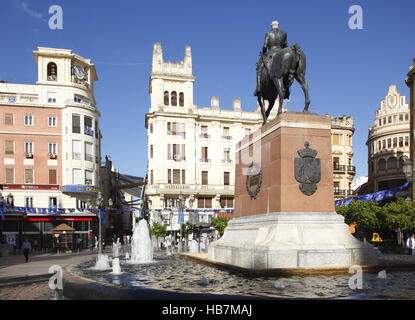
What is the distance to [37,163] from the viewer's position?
46.5 m

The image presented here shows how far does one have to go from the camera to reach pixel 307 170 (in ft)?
41.7

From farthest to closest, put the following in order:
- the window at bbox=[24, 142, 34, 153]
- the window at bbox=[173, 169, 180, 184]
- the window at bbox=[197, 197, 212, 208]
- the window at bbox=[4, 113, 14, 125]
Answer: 1. the window at bbox=[197, 197, 212, 208]
2. the window at bbox=[173, 169, 180, 184]
3. the window at bbox=[24, 142, 34, 153]
4. the window at bbox=[4, 113, 14, 125]

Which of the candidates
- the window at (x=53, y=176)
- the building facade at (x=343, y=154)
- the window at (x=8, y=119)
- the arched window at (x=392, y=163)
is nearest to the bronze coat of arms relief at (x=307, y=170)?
the window at (x=53, y=176)

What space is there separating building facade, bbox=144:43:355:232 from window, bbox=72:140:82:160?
10.5m

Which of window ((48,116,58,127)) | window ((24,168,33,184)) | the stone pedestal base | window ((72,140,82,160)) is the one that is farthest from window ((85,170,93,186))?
the stone pedestal base

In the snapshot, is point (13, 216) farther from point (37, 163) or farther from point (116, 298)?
point (116, 298)

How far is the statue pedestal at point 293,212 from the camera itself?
11344 mm

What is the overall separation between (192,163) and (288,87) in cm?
4224

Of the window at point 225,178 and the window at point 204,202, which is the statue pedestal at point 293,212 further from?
the window at point 225,178

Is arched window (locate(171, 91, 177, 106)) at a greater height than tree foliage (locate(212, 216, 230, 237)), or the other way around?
arched window (locate(171, 91, 177, 106))

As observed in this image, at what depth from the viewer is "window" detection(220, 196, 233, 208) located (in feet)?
189

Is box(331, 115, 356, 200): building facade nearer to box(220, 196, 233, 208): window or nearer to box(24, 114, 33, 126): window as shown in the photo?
box(220, 196, 233, 208): window

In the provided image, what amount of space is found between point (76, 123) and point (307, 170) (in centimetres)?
3928
